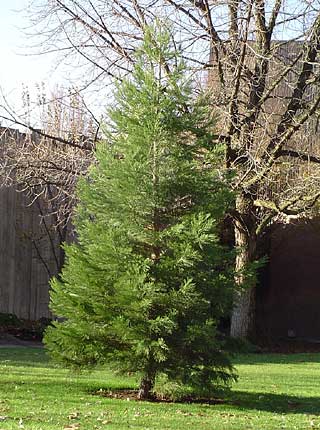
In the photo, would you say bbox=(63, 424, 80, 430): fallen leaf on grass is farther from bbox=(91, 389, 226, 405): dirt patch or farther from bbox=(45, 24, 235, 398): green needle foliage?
bbox=(91, 389, 226, 405): dirt patch

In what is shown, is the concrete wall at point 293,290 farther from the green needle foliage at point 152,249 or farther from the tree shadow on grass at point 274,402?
the green needle foliage at point 152,249

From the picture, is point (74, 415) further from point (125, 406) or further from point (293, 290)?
point (293, 290)

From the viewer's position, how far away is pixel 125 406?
801cm

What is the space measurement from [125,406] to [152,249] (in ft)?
5.74

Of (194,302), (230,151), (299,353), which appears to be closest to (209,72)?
(230,151)

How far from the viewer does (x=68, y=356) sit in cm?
859

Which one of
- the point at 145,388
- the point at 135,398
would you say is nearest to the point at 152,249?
the point at 145,388

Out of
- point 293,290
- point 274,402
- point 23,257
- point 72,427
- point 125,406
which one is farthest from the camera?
point 293,290

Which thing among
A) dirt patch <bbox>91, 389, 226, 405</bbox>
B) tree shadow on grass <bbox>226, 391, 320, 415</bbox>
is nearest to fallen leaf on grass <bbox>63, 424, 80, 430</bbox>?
dirt patch <bbox>91, 389, 226, 405</bbox>

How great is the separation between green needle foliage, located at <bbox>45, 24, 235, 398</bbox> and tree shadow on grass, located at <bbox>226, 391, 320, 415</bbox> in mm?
508

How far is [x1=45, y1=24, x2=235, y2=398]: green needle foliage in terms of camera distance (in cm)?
827

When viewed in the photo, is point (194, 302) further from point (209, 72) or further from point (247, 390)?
point (209, 72)

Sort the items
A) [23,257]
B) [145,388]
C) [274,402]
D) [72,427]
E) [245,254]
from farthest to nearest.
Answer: [23,257]
[245,254]
[274,402]
[145,388]
[72,427]

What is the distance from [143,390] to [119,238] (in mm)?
1715
